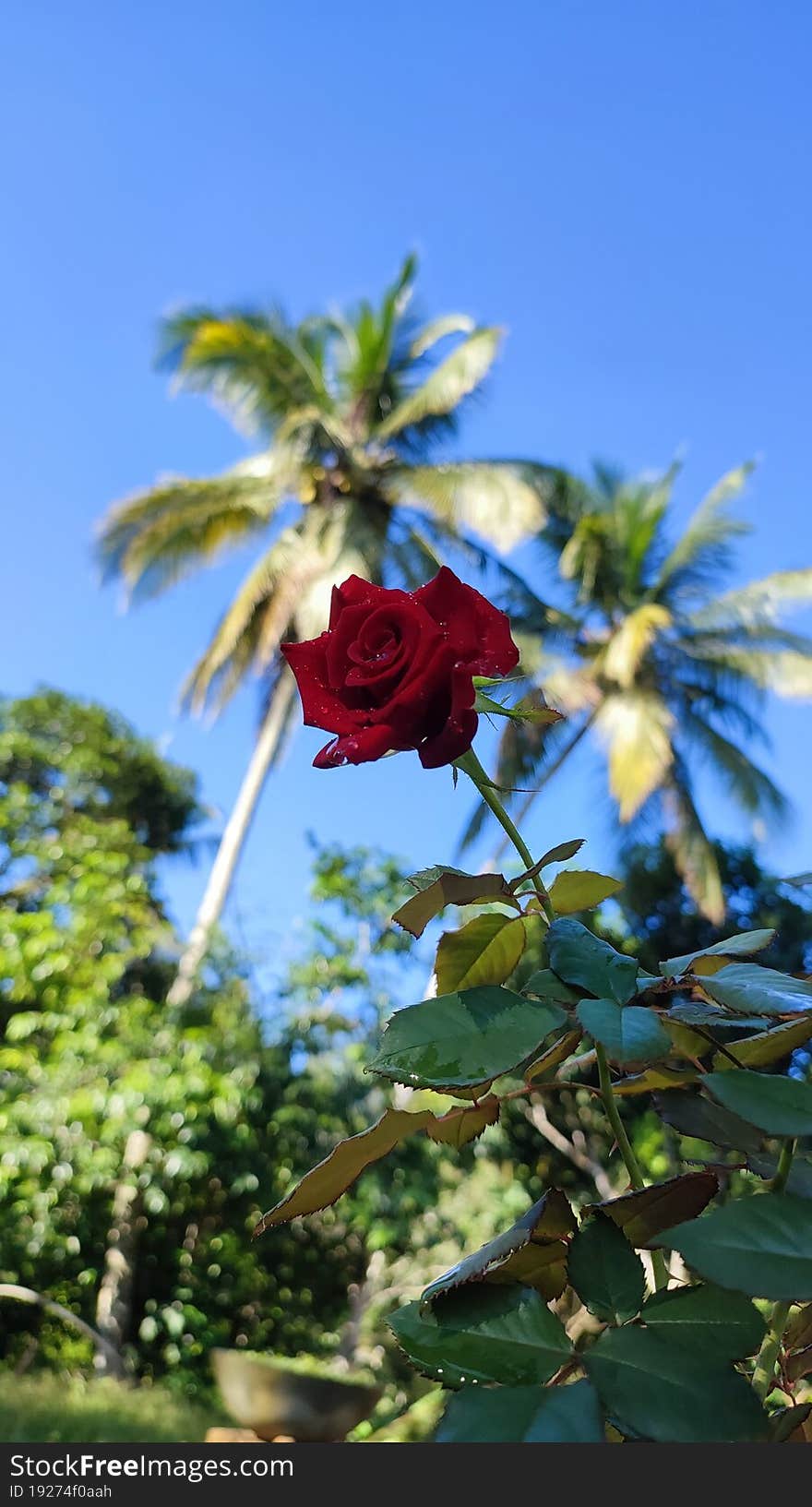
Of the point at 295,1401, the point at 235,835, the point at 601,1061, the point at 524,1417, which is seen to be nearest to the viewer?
the point at 524,1417

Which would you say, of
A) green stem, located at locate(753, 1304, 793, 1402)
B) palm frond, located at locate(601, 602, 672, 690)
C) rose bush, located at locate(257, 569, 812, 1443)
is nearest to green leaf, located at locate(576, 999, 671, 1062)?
rose bush, located at locate(257, 569, 812, 1443)

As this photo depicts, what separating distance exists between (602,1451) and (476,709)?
22 centimetres

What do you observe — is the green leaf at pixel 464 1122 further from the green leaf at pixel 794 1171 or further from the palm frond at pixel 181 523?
the palm frond at pixel 181 523

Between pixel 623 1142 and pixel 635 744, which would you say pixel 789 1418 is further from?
pixel 635 744

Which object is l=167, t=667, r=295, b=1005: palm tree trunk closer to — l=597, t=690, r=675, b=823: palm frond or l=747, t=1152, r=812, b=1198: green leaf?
l=597, t=690, r=675, b=823: palm frond

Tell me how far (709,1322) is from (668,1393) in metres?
0.03

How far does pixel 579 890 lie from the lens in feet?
1.29

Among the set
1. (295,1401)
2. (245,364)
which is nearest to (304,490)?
(245,364)

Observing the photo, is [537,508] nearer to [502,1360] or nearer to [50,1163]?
[50,1163]

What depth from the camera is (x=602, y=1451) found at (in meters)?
0.24

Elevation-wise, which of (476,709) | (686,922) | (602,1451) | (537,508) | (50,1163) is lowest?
(602,1451)

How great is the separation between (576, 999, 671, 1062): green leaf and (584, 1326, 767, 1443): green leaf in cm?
7

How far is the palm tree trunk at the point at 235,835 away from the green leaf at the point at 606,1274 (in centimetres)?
631

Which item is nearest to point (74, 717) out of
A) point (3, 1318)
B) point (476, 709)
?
point (3, 1318)
